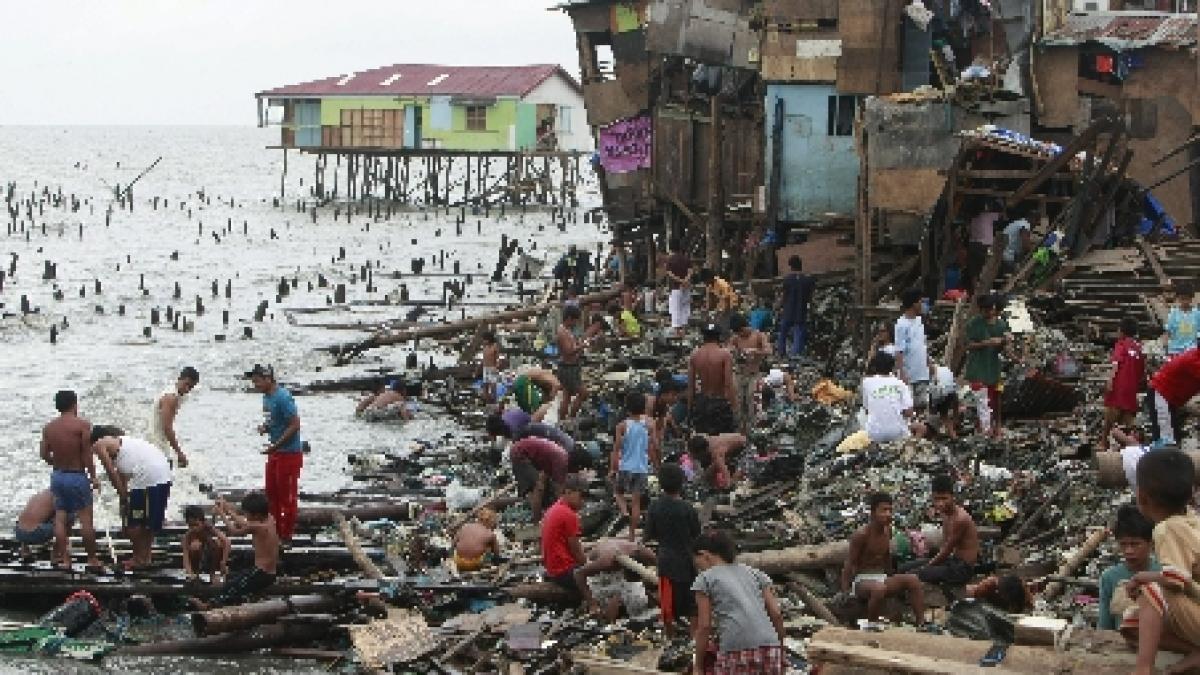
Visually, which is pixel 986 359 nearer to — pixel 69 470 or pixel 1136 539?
pixel 69 470

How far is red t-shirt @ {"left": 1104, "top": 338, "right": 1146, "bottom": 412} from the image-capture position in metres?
15.1

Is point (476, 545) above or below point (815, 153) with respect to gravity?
below

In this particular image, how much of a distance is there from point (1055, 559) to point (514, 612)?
382 cm

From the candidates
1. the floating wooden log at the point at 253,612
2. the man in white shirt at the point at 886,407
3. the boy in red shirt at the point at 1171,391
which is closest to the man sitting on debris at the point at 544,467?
the man in white shirt at the point at 886,407

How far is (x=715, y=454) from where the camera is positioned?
658 inches

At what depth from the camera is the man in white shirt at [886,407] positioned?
15.8 metres

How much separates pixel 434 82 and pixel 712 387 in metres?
56.6

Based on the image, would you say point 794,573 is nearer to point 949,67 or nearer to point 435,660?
point 435,660

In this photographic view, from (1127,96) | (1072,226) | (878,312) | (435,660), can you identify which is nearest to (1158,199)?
(1127,96)

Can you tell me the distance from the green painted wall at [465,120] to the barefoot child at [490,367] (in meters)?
46.4

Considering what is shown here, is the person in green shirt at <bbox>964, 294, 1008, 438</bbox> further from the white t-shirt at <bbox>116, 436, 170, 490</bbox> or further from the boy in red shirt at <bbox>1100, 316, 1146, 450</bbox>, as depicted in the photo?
the white t-shirt at <bbox>116, 436, 170, 490</bbox>

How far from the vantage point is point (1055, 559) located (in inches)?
495

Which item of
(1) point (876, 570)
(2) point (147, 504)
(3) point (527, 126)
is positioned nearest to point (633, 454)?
(1) point (876, 570)

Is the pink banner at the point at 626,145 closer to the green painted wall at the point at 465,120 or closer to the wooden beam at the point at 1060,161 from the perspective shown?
the wooden beam at the point at 1060,161
